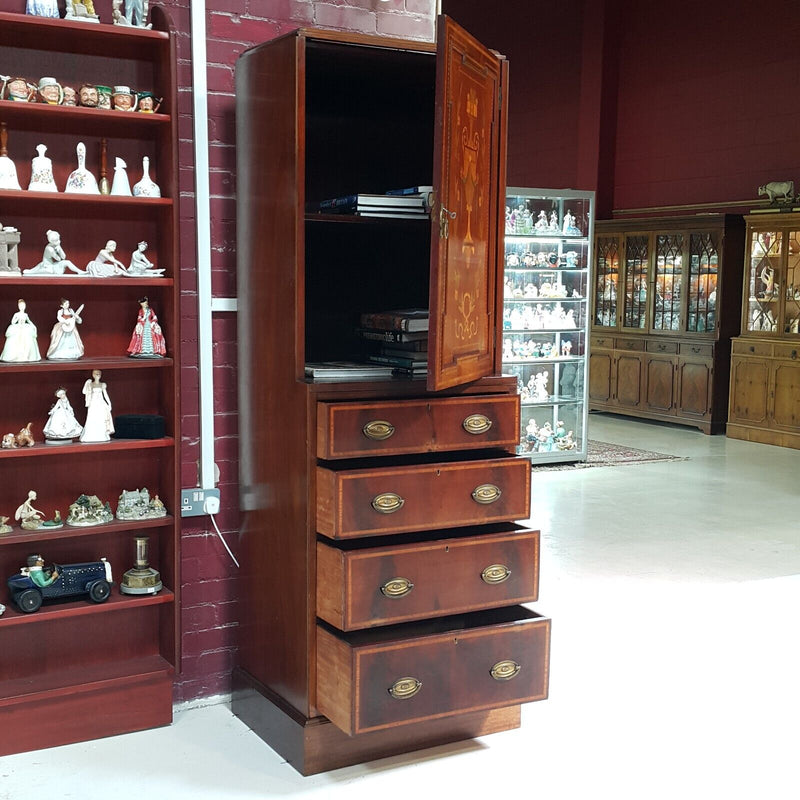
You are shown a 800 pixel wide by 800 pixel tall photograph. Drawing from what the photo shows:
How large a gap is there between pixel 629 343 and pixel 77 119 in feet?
26.9

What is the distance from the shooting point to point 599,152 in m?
11.2

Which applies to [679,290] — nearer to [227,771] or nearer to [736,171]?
[736,171]

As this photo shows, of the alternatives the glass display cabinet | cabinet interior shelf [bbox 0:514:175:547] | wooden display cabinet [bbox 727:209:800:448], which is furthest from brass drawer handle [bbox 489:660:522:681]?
wooden display cabinet [bbox 727:209:800:448]

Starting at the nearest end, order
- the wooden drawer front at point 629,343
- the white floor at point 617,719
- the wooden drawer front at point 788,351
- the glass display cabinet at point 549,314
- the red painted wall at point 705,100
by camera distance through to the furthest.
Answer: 1. the white floor at point 617,719
2. the glass display cabinet at point 549,314
3. the wooden drawer front at point 788,351
4. the red painted wall at point 705,100
5. the wooden drawer front at point 629,343

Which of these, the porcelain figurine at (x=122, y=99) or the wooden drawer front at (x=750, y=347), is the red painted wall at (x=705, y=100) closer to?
the wooden drawer front at (x=750, y=347)

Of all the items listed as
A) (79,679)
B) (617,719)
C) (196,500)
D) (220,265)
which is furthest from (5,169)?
(617,719)

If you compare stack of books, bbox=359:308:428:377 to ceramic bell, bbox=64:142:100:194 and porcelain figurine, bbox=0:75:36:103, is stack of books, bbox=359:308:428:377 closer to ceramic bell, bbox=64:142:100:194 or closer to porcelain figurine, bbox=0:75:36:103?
ceramic bell, bbox=64:142:100:194

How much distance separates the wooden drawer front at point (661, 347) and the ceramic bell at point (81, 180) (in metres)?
7.88

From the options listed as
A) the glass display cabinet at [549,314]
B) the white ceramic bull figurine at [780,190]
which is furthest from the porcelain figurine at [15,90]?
the white ceramic bull figurine at [780,190]

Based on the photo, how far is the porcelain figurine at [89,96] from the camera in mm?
2934

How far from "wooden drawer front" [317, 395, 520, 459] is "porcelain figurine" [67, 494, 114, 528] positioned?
757 millimetres

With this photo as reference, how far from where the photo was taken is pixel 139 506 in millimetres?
3119

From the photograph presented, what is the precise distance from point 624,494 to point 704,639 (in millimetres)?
2947

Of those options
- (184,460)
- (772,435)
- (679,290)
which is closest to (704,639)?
(184,460)
